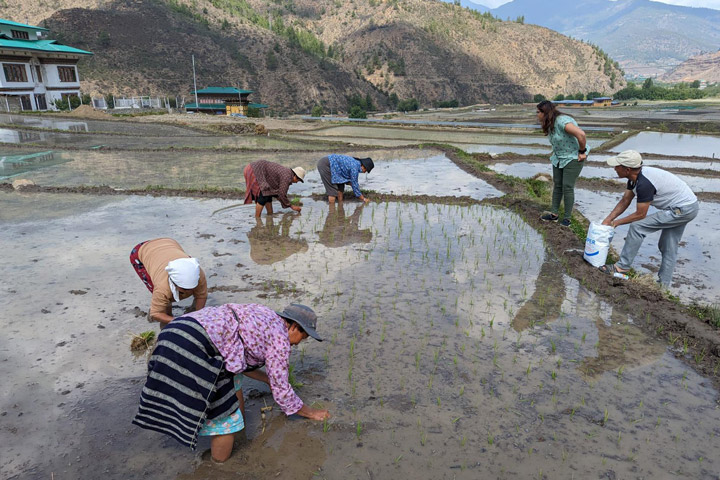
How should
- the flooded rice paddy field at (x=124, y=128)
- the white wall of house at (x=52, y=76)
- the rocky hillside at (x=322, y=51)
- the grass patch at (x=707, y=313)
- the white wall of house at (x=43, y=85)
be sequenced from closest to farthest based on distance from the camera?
the grass patch at (x=707, y=313), the flooded rice paddy field at (x=124, y=128), the white wall of house at (x=43, y=85), the white wall of house at (x=52, y=76), the rocky hillside at (x=322, y=51)

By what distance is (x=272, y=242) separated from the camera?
6449mm

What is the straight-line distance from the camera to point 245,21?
6775 cm

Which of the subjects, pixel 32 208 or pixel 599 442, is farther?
pixel 32 208

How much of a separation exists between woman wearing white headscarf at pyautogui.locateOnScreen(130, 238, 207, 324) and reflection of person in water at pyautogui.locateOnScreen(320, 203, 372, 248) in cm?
299

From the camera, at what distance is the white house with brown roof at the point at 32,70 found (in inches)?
1310

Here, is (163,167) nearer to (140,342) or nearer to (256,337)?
(140,342)

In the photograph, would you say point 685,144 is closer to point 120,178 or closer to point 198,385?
point 120,178

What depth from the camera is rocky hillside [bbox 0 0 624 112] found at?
52.2m

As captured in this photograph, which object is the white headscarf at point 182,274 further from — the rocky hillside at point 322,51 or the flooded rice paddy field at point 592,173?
the rocky hillside at point 322,51

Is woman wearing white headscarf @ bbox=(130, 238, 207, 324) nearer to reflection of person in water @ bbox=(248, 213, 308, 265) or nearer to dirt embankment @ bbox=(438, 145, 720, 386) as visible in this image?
reflection of person in water @ bbox=(248, 213, 308, 265)

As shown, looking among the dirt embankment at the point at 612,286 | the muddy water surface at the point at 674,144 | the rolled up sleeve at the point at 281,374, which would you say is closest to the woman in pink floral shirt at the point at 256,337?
the rolled up sleeve at the point at 281,374

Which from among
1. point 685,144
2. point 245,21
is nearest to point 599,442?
point 685,144

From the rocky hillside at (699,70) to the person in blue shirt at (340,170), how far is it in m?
207

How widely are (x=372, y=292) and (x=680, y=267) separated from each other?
4061 millimetres
